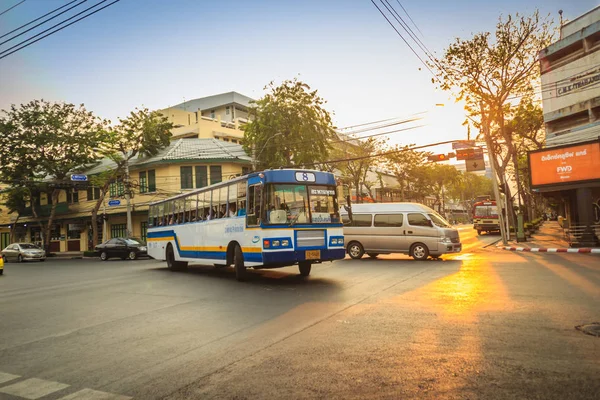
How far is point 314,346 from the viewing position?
5363 millimetres

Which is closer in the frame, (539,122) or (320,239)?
(320,239)

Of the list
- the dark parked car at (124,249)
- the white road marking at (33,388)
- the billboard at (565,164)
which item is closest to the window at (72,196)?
the dark parked car at (124,249)

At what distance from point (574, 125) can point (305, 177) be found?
1115 inches

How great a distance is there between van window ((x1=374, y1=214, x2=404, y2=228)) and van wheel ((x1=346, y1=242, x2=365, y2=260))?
1.25 m

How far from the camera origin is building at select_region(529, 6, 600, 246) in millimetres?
20531

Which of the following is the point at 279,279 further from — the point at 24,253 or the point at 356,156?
the point at 356,156

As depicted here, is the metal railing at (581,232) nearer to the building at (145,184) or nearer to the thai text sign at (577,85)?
the thai text sign at (577,85)

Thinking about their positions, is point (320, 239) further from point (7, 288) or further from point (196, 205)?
point (7, 288)

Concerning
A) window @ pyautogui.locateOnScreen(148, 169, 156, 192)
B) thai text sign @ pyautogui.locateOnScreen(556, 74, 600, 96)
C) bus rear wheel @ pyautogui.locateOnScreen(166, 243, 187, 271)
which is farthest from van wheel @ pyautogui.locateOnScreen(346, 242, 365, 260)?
window @ pyautogui.locateOnScreen(148, 169, 156, 192)

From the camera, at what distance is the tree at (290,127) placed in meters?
27.6

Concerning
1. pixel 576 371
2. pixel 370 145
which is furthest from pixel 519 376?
pixel 370 145

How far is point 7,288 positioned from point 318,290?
10471 millimetres

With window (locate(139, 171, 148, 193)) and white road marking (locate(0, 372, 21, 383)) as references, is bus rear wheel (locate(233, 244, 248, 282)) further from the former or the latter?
window (locate(139, 171, 148, 193))

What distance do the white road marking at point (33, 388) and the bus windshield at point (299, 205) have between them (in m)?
7.19
